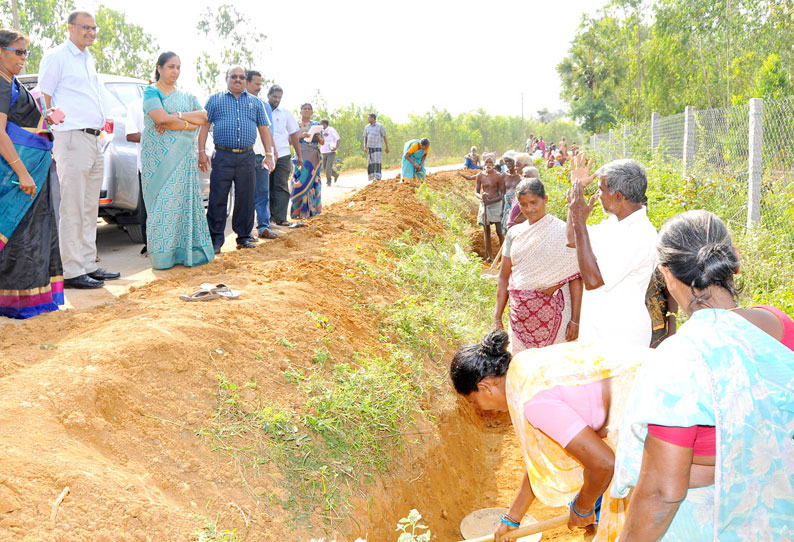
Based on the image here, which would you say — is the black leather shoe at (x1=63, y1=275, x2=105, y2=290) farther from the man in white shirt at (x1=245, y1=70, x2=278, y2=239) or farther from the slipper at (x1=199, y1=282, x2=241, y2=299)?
the man in white shirt at (x1=245, y1=70, x2=278, y2=239)

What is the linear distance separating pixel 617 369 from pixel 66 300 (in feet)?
14.3

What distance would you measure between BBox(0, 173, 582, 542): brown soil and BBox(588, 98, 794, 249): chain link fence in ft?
10.9

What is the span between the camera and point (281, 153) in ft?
27.6

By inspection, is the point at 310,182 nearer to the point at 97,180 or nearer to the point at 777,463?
the point at 97,180

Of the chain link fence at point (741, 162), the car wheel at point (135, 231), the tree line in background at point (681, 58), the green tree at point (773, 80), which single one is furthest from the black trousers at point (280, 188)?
the green tree at point (773, 80)

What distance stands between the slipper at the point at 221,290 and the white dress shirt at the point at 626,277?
2629mm

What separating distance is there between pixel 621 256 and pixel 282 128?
6.30 metres

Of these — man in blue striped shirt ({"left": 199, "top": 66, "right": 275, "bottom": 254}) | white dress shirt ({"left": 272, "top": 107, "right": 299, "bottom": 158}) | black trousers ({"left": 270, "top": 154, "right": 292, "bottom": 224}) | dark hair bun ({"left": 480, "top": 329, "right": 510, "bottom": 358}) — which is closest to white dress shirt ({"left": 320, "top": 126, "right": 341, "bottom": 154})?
white dress shirt ({"left": 272, "top": 107, "right": 299, "bottom": 158})

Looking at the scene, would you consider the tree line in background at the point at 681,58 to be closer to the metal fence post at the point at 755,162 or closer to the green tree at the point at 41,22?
the metal fence post at the point at 755,162

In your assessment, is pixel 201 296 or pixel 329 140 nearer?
pixel 201 296

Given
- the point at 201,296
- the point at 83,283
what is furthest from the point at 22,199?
the point at 201,296

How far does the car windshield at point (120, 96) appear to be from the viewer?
712 centimetres

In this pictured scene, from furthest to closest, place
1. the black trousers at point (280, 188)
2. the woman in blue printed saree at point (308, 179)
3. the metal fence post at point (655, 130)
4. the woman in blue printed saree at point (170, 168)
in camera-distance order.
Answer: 1. the metal fence post at point (655, 130)
2. the woman in blue printed saree at point (308, 179)
3. the black trousers at point (280, 188)
4. the woman in blue printed saree at point (170, 168)

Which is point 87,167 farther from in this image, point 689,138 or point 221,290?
point 689,138
